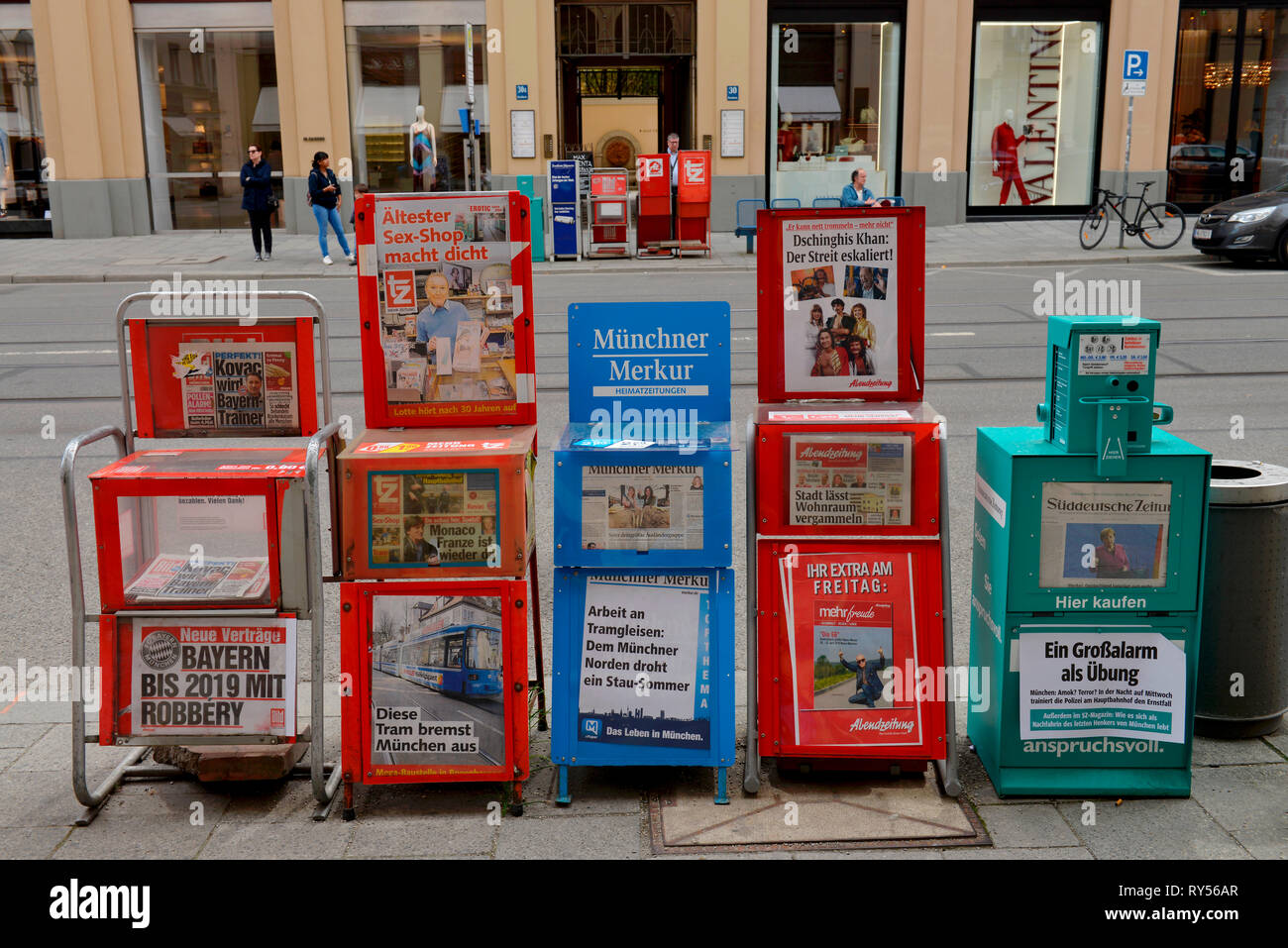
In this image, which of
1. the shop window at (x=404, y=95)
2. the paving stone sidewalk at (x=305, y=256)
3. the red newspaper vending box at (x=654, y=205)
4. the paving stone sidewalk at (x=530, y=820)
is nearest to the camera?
the paving stone sidewalk at (x=530, y=820)

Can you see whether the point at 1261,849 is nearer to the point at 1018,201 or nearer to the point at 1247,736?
the point at 1247,736

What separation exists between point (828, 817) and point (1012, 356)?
8.34 m

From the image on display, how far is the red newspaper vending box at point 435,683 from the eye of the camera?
166 inches

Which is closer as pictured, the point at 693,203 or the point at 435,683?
the point at 435,683

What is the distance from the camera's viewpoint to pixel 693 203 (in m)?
20.3

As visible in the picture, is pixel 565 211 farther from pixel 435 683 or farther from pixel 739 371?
pixel 435 683

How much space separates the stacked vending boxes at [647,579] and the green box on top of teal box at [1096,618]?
97cm

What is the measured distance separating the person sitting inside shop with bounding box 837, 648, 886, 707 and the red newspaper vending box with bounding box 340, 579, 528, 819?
3.77 feet

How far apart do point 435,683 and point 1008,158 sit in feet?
76.7

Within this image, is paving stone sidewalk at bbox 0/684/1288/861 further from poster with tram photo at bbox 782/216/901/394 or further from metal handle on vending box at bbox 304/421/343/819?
poster with tram photo at bbox 782/216/901/394

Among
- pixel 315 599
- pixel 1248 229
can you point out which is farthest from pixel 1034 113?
pixel 315 599

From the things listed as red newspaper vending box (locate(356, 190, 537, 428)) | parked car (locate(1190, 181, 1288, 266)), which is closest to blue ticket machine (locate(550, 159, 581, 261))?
parked car (locate(1190, 181, 1288, 266))

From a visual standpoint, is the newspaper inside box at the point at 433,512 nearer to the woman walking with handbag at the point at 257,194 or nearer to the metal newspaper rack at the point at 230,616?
the metal newspaper rack at the point at 230,616

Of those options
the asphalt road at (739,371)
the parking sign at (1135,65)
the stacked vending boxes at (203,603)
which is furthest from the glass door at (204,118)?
the stacked vending boxes at (203,603)
